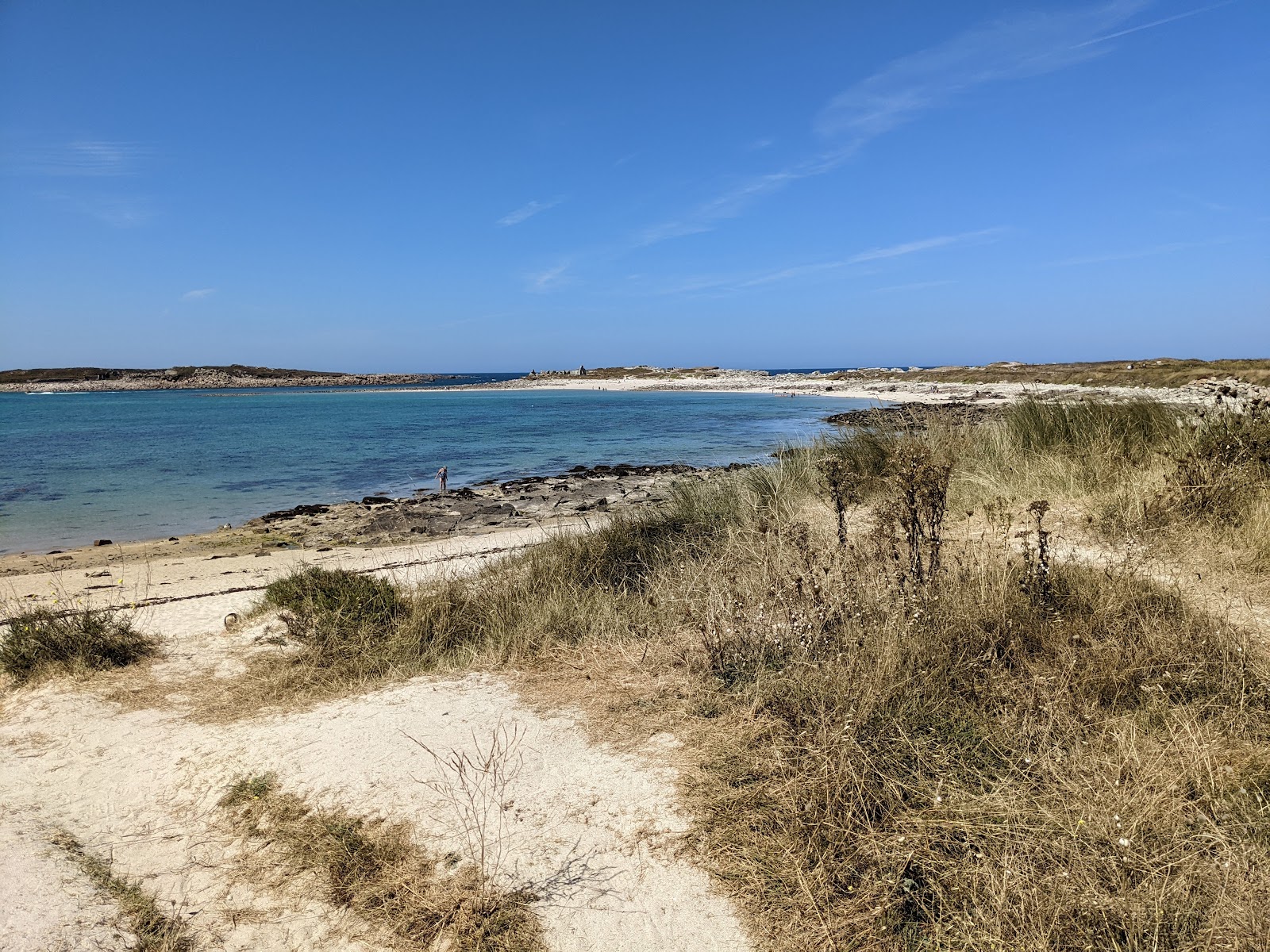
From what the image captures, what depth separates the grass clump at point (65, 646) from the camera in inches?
225

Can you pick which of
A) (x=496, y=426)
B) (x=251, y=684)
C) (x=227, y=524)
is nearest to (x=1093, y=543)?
(x=251, y=684)

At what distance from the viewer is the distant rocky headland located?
102562mm

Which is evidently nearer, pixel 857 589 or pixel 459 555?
pixel 857 589

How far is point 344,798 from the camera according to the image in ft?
12.3

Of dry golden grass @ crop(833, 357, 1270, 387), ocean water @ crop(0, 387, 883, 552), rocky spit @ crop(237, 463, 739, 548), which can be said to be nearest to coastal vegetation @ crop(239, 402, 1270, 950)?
rocky spit @ crop(237, 463, 739, 548)

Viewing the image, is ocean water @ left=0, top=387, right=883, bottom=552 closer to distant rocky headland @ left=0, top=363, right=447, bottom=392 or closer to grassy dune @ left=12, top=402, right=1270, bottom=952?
grassy dune @ left=12, top=402, right=1270, bottom=952

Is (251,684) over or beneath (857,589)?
beneath

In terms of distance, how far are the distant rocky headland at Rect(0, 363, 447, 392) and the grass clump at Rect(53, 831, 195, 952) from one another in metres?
115

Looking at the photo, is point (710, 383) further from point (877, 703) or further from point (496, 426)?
point (877, 703)

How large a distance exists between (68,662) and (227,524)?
9.33 meters

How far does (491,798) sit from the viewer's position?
11.8 ft

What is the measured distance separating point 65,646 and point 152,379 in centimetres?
12078

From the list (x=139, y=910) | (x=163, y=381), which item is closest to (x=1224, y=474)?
(x=139, y=910)

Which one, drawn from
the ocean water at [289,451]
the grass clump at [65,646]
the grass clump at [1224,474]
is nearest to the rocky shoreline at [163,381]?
the ocean water at [289,451]
